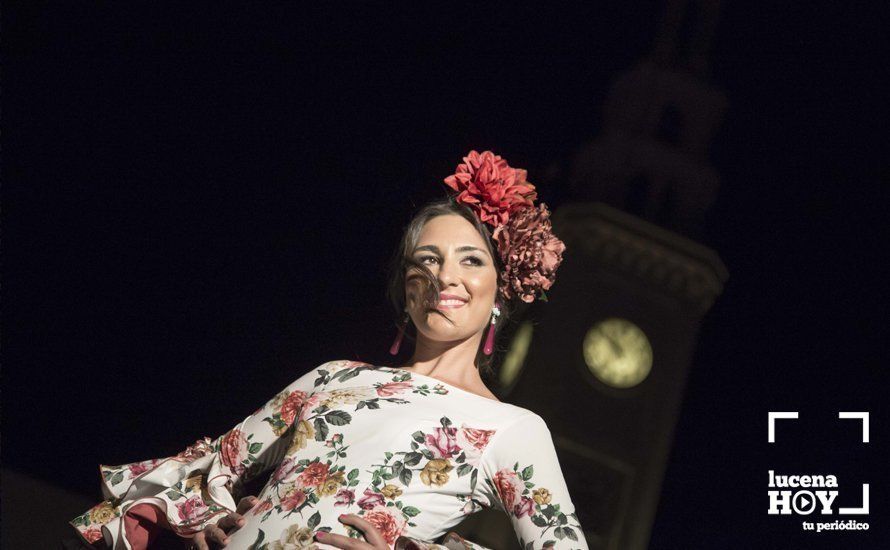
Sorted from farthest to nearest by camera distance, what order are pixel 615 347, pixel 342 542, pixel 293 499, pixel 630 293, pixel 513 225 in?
pixel 630 293 → pixel 615 347 → pixel 513 225 → pixel 293 499 → pixel 342 542

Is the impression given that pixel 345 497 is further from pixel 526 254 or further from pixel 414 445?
pixel 526 254

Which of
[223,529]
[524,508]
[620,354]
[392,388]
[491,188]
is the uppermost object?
[620,354]

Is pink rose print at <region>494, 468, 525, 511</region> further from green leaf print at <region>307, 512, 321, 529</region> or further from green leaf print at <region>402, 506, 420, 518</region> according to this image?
green leaf print at <region>307, 512, 321, 529</region>

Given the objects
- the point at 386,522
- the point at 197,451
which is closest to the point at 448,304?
the point at 386,522

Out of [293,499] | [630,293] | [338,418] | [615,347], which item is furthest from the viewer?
[630,293]

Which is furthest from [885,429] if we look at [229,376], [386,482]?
[229,376]

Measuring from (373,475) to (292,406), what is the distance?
342 millimetres

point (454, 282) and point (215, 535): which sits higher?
point (454, 282)

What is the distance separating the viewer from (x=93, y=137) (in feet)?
10.6

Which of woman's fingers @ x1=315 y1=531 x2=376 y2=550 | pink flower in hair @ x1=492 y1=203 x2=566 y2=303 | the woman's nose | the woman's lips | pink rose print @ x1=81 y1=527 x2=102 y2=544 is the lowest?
pink rose print @ x1=81 y1=527 x2=102 y2=544

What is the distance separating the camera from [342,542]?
6.36ft

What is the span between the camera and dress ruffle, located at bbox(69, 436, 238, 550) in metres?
2.14

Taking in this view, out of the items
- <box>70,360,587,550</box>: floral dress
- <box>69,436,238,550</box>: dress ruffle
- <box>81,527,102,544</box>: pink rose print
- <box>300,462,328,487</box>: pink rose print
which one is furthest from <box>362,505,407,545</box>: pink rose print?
<box>81,527,102,544</box>: pink rose print

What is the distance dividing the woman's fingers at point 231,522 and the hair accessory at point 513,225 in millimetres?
791
